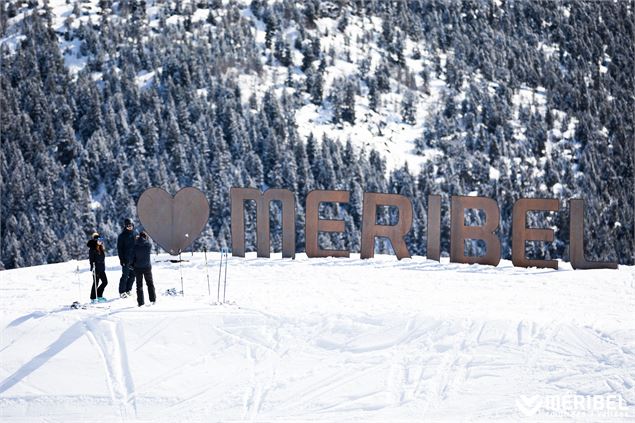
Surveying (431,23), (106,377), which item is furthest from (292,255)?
(431,23)

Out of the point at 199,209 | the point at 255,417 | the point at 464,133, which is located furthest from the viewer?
the point at 464,133

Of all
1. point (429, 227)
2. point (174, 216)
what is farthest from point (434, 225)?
point (174, 216)

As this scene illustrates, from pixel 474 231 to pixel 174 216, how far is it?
8156 mm

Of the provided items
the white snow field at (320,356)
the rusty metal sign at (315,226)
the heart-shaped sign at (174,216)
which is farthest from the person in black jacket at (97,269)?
the rusty metal sign at (315,226)

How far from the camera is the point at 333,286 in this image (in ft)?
64.3

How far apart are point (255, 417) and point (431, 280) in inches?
330

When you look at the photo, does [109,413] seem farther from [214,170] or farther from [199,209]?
[214,170]

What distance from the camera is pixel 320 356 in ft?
49.3

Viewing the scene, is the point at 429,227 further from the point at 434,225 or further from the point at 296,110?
the point at 296,110

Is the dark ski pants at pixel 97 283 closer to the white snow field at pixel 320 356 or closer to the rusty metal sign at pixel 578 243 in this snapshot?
the white snow field at pixel 320 356

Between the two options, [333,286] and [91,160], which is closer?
[333,286]

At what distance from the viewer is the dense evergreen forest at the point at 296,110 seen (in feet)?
254

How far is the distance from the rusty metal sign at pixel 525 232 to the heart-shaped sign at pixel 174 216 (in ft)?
27.2

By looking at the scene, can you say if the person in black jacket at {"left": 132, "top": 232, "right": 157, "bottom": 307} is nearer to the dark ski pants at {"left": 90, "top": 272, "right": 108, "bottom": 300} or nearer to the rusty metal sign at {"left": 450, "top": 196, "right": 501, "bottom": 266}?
the dark ski pants at {"left": 90, "top": 272, "right": 108, "bottom": 300}
